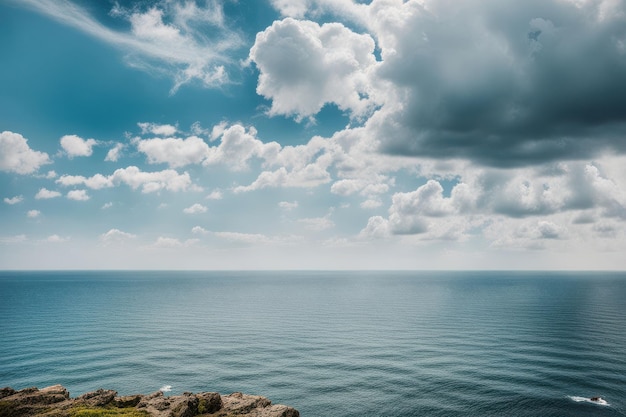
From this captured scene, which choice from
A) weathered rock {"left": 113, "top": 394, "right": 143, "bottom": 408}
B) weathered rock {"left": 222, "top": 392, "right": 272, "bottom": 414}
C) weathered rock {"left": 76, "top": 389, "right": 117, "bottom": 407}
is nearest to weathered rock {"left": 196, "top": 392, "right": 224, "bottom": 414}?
weathered rock {"left": 222, "top": 392, "right": 272, "bottom": 414}

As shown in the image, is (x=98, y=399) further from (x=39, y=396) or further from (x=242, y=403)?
(x=242, y=403)

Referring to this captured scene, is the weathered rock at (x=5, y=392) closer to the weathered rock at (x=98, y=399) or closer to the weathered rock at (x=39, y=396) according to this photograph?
the weathered rock at (x=39, y=396)

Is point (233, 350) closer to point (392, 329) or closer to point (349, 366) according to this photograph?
point (349, 366)

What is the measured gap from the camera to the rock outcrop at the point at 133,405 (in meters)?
41.4

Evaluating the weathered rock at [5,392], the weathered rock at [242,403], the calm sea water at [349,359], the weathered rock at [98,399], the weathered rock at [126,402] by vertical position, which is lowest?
the calm sea water at [349,359]

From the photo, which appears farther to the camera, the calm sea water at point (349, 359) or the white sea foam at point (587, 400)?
the calm sea water at point (349, 359)

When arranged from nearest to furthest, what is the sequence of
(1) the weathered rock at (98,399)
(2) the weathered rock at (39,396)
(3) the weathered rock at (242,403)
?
(2) the weathered rock at (39,396) → (3) the weathered rock at (242,403) → (1) the weathered rock at (98,399)

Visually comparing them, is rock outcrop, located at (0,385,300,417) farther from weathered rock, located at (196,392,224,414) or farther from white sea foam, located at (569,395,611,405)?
white sea foam, located at (569,395,611,405)

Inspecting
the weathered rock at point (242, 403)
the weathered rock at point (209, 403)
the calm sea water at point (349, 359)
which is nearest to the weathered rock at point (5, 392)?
the calm sea water at point (349, 359)

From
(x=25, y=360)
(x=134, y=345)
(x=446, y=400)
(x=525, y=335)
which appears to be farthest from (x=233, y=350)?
(x=525, y=335)

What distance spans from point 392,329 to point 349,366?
44.6 meters

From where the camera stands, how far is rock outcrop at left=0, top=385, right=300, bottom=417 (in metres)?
41.4

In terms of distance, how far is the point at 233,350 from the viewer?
90438mm

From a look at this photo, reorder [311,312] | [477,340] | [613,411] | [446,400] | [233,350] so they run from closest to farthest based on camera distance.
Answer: [613,411]
[446,400]
[233,350]
[477,340]
[311,312]
